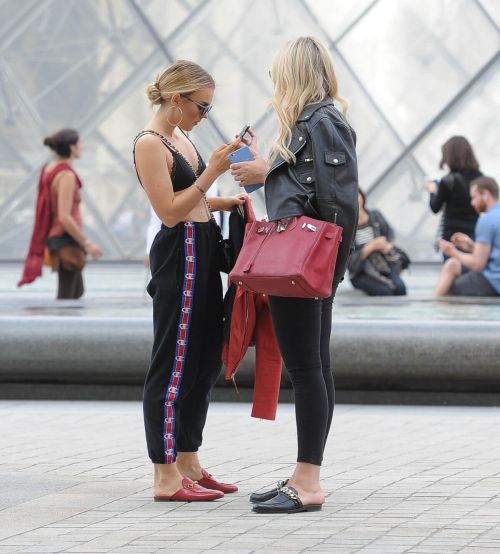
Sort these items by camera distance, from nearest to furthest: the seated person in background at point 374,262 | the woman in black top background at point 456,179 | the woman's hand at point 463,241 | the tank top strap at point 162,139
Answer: the tank top strap at point 162,139 < the woman's hand at point 463,241 < the woman in black top background at point 456,179 < the seated person in background at point 374,262

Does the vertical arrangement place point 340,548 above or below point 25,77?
below

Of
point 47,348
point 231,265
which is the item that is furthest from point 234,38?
point 231,265

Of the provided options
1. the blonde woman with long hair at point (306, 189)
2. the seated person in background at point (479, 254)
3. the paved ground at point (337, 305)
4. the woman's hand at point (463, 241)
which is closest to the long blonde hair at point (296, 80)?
the blonde woman with long hair at point (306, 189)

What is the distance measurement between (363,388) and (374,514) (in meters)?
2.80

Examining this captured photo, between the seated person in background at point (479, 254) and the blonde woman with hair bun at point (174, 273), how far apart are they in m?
4.94

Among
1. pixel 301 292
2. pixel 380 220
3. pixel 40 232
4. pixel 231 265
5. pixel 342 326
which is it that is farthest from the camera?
pixel 380 220

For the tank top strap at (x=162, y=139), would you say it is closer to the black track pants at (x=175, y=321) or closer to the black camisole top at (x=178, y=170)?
the black camisole top at (x=178, y=170)

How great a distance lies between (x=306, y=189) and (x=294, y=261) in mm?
235

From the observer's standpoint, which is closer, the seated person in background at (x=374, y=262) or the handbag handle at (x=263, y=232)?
the handbag handle at (x=263, y=232)

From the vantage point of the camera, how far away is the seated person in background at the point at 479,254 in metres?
9.21

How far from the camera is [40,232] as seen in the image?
9.53 metres

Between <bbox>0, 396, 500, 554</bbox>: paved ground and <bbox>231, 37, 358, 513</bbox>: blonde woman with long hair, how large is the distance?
15cm

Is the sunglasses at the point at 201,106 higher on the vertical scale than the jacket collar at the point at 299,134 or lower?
higher

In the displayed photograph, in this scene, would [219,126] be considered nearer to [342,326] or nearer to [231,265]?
[342,326]
